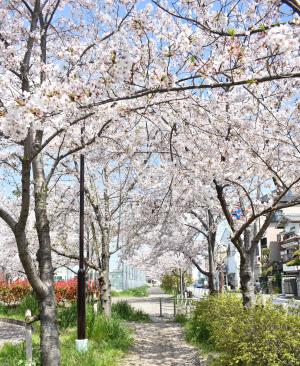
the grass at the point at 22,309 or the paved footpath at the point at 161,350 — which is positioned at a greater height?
the grass at the point at 22,309

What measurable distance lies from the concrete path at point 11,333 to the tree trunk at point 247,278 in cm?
668

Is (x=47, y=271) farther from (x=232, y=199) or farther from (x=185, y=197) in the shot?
(x=232, y=199)

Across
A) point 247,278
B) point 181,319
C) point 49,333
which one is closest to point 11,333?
point 181,319

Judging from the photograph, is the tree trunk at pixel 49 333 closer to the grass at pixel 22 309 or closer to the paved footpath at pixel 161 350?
the paved footpath at pixel 161 350

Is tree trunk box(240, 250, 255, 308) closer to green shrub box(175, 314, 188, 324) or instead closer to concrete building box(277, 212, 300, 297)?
green shrub box(175, 314, 188, 324)

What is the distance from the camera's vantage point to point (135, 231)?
15.5 metres

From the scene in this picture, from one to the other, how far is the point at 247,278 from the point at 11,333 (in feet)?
28.2

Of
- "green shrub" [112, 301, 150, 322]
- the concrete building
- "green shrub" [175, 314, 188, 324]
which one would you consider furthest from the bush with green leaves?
the concrete building

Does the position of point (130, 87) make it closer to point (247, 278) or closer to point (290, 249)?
point (247, 278)

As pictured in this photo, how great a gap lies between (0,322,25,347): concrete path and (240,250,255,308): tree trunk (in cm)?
668

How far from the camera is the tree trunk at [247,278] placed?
30.2 ft

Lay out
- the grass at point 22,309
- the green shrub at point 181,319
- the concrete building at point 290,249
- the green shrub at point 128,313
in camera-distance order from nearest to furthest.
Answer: the green shrub at point 181,319 < the grass at point 22,309 < the green shrub at point 128,313 < the concrete building at point 290,249

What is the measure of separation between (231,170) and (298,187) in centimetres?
260

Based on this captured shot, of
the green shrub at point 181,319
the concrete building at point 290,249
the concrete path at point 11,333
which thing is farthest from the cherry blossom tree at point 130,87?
the concrete building at point 290,249
